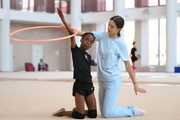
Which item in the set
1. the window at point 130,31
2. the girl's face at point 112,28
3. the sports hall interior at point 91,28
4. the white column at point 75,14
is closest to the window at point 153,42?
the sports hall interior at point 91,28

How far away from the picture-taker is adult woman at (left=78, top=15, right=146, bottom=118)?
4902mm

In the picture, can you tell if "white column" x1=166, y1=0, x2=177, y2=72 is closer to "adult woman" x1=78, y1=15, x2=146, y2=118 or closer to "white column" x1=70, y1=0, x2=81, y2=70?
"white column" x1=70, y1=0, x2=81, y2=70

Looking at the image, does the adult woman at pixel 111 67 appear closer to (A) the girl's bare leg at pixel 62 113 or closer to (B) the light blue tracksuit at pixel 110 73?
(B) the light blue tracksuit at pixel 110 73

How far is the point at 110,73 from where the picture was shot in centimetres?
494

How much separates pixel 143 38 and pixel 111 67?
25075mm

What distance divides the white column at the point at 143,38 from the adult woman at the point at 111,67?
2482 cm

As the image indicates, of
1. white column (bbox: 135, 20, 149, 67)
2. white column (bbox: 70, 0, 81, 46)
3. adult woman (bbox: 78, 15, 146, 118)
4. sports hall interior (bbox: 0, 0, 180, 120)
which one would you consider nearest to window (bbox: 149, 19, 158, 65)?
sports hall interior (bbox: 0, 0, 180, 120)

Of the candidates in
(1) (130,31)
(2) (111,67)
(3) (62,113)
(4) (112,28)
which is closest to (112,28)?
(4) (112,28)

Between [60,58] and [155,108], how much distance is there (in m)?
28.6

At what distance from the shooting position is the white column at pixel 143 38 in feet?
96.5

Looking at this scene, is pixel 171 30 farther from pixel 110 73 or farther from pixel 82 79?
pixel 82 79

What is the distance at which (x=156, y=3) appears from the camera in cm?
2723

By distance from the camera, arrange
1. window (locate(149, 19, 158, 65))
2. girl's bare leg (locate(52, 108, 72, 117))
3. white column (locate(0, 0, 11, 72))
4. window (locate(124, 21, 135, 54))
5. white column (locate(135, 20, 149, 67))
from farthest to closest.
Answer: window (locate(124, 21, 135, 54)) < white column (locate(135, 20, 149, 67)) < window (locate(149, 19, 158, 65)) < white column (locate(0, 0, 11, 72)) < girl's bare leg (locate(52, 108, 72, 117))

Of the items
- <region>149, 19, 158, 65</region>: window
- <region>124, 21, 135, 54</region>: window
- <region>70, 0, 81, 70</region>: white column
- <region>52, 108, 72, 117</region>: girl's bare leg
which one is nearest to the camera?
<region>52, 108, 72, 117</region>: girl's bare leg
